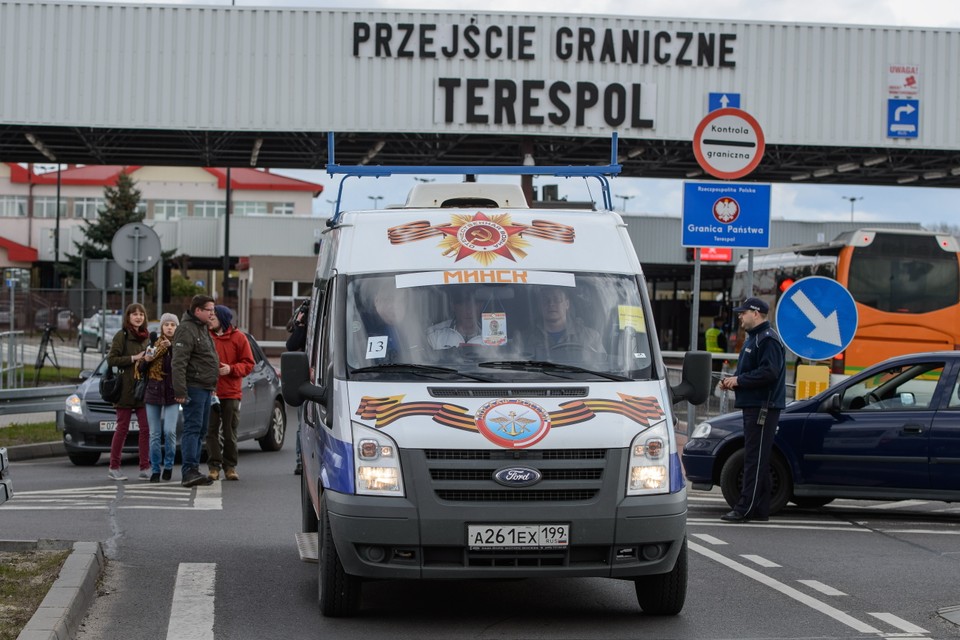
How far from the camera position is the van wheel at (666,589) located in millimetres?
7535

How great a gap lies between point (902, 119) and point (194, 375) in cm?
2070

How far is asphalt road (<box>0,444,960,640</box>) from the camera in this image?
7375 millimetres

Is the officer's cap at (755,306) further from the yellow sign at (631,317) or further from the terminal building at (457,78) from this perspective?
the terminal building at (457,78)

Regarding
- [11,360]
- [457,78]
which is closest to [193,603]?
[11,360]

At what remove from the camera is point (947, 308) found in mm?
24953

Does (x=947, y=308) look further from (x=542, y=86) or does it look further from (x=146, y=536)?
(x=146, y=536)

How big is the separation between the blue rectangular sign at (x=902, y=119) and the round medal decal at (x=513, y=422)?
25.0 meters

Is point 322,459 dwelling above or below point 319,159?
below

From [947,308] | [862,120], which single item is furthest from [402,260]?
[862,120]

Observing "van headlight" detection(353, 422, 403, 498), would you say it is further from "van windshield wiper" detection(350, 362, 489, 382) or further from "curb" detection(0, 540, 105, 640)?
"curb" detection(0, 540, 105, 640)

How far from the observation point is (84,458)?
17.3 meters

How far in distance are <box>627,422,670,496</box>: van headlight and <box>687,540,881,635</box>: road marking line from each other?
130 cm

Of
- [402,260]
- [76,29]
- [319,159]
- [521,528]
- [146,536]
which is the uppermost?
[76,29]

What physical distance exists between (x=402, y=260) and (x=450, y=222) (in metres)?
0.43
